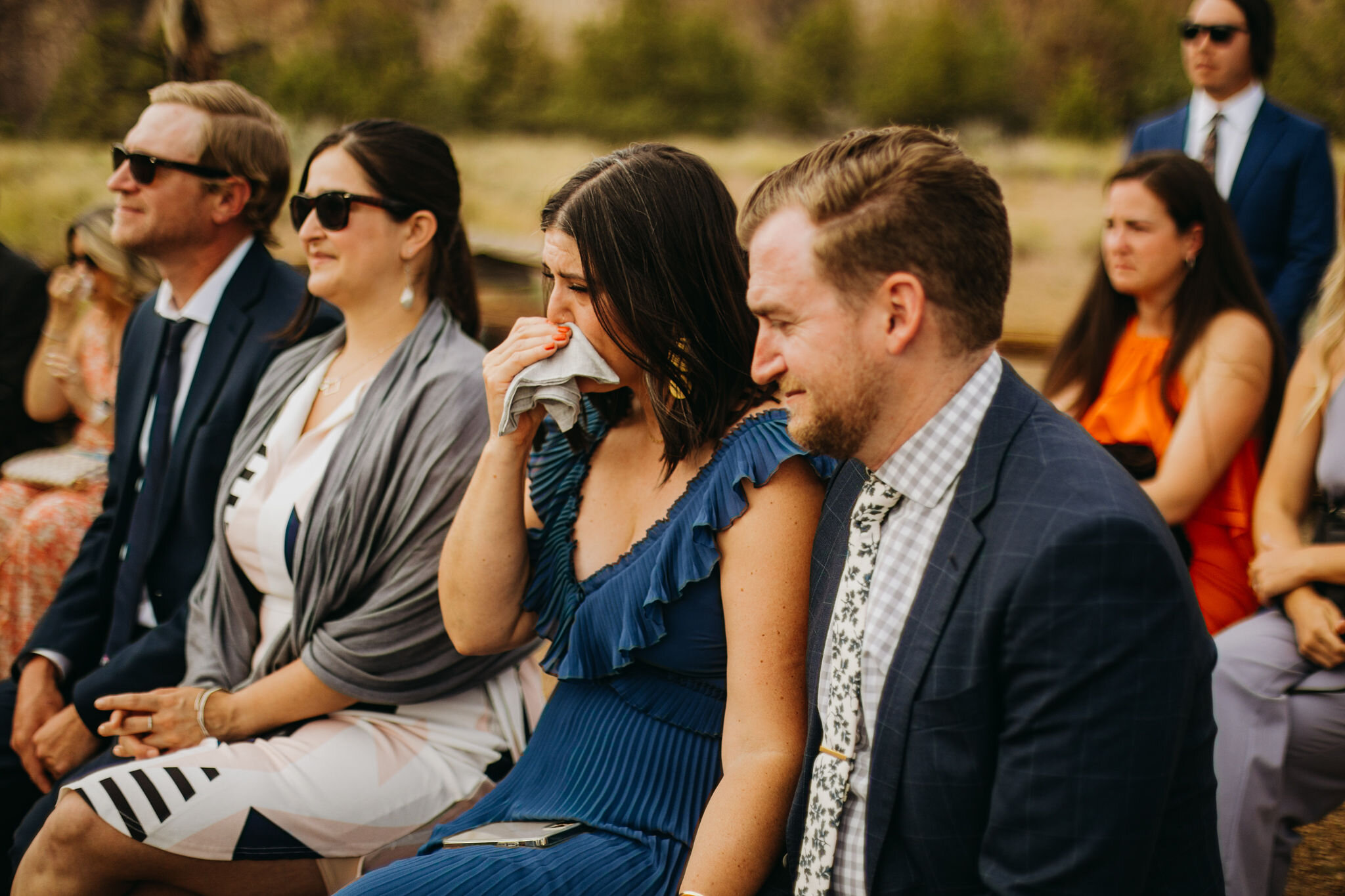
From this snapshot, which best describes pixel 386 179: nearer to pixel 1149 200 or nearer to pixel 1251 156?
pixel 1149 200

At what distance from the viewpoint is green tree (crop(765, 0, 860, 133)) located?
10.3 m

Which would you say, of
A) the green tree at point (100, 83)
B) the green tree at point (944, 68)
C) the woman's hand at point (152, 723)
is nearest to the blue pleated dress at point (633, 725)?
the woman's hand at point (152, 723)

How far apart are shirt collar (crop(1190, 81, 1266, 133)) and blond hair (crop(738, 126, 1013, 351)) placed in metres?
3.53

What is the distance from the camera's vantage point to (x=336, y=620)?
239 centimetres

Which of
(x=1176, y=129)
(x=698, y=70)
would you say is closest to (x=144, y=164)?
(x=1176, y=129)

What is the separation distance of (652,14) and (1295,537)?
9673 millimetres

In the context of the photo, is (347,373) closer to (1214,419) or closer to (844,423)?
(844,423)

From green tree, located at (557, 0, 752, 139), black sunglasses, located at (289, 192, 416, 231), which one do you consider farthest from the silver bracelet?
green tree, located at (557, 0, 752, 139)

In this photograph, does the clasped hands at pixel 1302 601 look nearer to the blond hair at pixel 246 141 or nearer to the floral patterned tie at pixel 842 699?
the floral patterned tie at pixel 842 699

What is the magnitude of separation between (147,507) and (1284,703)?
117 inches

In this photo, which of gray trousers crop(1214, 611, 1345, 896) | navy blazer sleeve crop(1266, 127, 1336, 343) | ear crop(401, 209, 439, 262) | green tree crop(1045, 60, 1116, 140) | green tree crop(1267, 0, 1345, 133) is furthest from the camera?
green tree crop(1045, 60, 1116, 140)

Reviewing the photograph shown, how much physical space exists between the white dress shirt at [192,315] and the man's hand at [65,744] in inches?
19.9

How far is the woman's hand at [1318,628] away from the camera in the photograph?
7.48 feet

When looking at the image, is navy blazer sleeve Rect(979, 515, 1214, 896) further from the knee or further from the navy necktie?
the navy necktie
